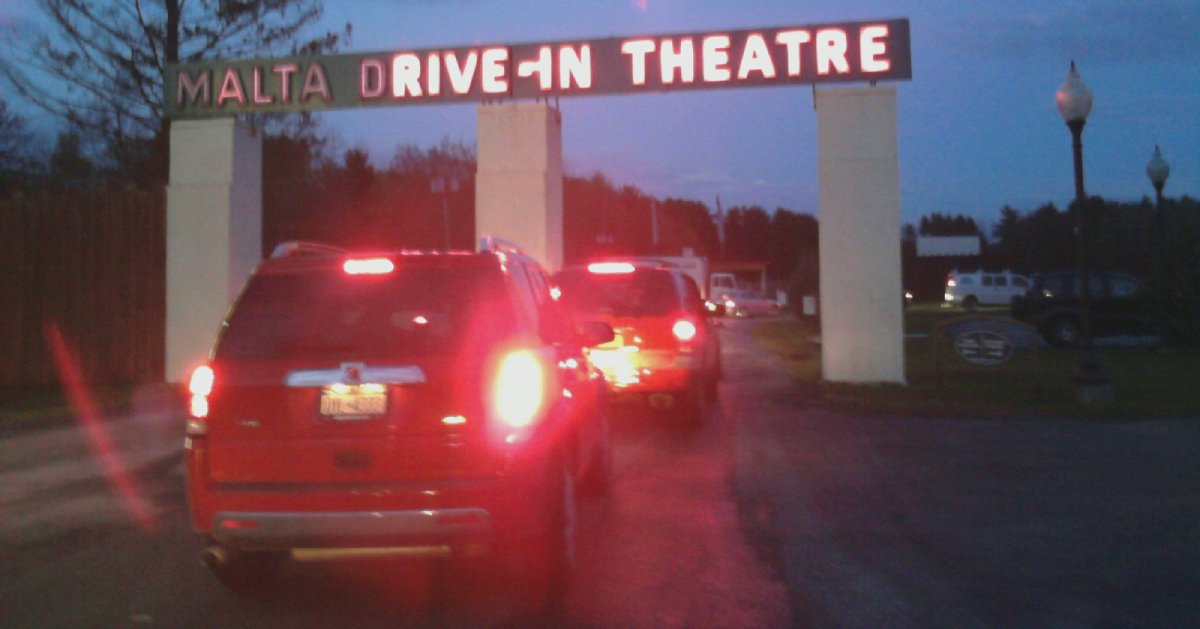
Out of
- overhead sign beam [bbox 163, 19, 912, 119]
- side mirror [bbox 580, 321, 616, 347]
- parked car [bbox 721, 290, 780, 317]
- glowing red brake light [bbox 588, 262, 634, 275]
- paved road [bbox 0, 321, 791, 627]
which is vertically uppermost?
overhead sign beam [bbox 163, 19, 912, 119]

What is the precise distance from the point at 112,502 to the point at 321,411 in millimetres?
4338

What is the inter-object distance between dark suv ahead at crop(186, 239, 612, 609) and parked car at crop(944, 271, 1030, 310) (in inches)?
1819

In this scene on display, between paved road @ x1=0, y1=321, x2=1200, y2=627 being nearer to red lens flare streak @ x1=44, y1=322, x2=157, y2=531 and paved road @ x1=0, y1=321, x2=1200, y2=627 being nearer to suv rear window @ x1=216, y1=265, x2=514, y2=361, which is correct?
red lens flare streak @ x1=44, y1=322, x2=157, y2=531

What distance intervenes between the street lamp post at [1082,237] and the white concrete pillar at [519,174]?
8179 millimetres

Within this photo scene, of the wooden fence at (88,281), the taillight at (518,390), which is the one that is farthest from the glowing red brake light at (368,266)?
the wooden fence at (88,281)

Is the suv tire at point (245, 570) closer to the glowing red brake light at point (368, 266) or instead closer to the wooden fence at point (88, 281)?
the glowing red brake light at point (368, 266)

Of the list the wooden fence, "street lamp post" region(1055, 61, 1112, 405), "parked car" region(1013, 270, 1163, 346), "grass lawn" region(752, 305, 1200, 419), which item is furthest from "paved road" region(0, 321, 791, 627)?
"parked car" region(1013, 270, 1163, 346)

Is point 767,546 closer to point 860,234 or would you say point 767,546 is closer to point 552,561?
point 552,561

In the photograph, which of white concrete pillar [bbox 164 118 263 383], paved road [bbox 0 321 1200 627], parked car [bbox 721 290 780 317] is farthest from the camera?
parked car [bbox 721 290 780 317]

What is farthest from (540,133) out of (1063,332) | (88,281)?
(1063,332)

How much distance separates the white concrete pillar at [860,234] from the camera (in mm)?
16406

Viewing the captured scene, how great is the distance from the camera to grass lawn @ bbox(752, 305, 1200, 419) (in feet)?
44.4

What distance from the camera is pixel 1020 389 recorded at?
52.0 feet

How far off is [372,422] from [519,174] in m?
13.7
